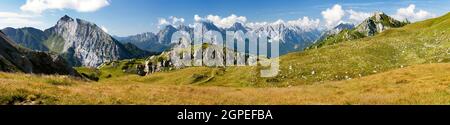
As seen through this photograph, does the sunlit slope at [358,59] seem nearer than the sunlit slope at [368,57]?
No

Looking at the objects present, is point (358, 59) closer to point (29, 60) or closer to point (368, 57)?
point (368, 57)

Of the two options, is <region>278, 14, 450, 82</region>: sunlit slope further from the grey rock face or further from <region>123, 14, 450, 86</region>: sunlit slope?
the grey rock face

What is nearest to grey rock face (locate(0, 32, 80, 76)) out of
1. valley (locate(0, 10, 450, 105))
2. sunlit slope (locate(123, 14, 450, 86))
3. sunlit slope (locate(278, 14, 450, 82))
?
valley (locate(0, 10, 450, 105))

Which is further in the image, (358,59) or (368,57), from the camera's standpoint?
(368,57)

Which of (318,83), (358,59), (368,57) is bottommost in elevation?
(318,83)

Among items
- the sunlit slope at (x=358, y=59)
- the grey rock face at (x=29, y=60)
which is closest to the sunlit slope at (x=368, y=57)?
the sunlit slope at (x=358, y=59)

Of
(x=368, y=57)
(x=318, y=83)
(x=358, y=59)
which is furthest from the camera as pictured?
(x=368, y=57)

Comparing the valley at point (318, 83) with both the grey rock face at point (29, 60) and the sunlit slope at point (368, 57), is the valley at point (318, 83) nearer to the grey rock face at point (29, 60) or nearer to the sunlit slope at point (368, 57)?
the sunlit slope at point (368, 57)

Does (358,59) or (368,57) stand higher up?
(368,57)

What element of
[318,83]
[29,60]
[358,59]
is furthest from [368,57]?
[29,60]

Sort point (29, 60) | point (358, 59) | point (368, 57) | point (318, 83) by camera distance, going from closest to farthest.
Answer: point (29, 60)
point (318, 83)
point (358, 59)
point (368, 57)
